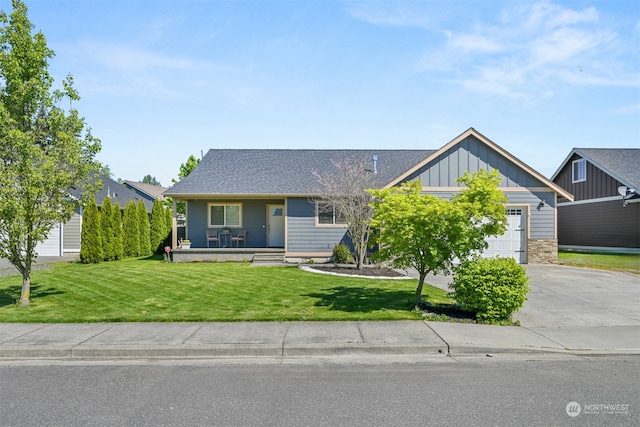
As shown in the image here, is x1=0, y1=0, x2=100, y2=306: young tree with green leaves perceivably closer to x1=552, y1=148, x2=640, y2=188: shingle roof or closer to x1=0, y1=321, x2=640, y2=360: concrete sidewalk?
x1=0, y1=321, x2=640, y2=360: concrete sidewalk

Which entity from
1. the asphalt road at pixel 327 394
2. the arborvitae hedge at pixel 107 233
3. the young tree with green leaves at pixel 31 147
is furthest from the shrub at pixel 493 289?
the arborvitae hedge at pixel 107 233

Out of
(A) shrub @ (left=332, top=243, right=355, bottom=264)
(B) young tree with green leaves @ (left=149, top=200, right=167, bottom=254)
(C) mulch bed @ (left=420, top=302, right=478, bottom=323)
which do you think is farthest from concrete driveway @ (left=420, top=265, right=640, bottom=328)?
(B) young tree with green leaves @ (left=149, top=200, right=167, bottom=254)

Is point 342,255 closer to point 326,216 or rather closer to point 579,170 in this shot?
point 326,216

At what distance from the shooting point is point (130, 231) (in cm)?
2069

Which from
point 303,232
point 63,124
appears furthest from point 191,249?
point 63,124

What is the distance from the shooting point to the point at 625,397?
4.67 meters

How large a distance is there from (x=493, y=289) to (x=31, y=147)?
30.3ft

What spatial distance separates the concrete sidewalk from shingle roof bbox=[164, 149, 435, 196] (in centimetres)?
1122

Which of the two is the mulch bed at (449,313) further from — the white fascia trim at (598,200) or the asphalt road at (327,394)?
the white fascia trim at (598,200)

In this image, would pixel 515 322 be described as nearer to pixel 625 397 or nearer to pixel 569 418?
pixel 625 397

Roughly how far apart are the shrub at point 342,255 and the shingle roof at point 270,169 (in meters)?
2.71

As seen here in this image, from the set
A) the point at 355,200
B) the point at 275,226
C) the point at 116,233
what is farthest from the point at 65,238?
the point at 355,200

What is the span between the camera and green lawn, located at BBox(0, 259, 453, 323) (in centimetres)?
809
